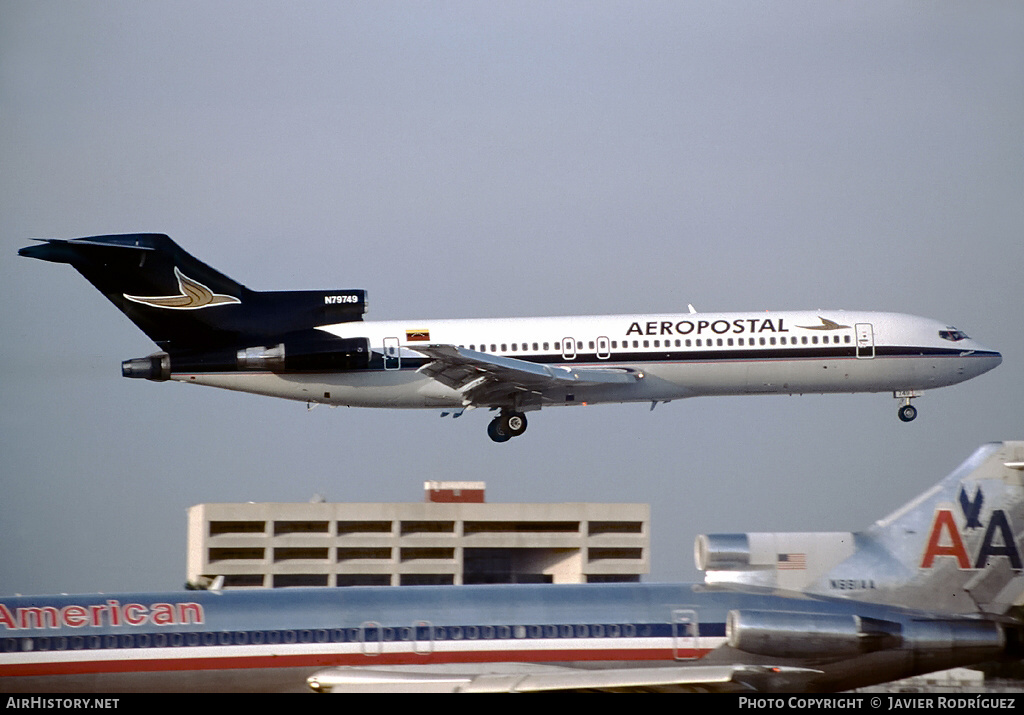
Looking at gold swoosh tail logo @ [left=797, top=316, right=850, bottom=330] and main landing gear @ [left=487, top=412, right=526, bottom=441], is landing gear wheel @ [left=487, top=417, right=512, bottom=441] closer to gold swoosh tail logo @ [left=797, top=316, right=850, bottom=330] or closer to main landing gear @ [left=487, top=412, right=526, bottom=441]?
main landing gear @ [left=487, top=412, right=526, bottom=441]

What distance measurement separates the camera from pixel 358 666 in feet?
56.9

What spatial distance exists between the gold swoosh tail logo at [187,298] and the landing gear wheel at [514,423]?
7855 mm

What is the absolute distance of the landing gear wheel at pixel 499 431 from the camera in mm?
34750

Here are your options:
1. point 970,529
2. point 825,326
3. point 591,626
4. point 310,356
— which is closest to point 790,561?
point 970,529

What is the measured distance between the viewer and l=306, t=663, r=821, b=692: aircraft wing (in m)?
16.0

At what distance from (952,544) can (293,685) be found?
30.4ft

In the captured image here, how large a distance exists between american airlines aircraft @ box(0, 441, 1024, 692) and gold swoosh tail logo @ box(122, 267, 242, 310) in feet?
58.4

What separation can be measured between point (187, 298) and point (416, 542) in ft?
55.7

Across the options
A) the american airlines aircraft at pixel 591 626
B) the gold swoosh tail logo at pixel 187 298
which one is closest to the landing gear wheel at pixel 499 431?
the gold swoosh tail logo at pixel 187 298

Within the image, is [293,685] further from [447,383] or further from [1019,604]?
[447,383]

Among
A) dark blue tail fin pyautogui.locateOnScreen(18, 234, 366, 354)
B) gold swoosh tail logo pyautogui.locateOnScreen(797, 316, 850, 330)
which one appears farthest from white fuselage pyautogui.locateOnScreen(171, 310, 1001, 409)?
dark blue tail fin pyautogui.locateOnScreen(18, 234, 366, 354)
